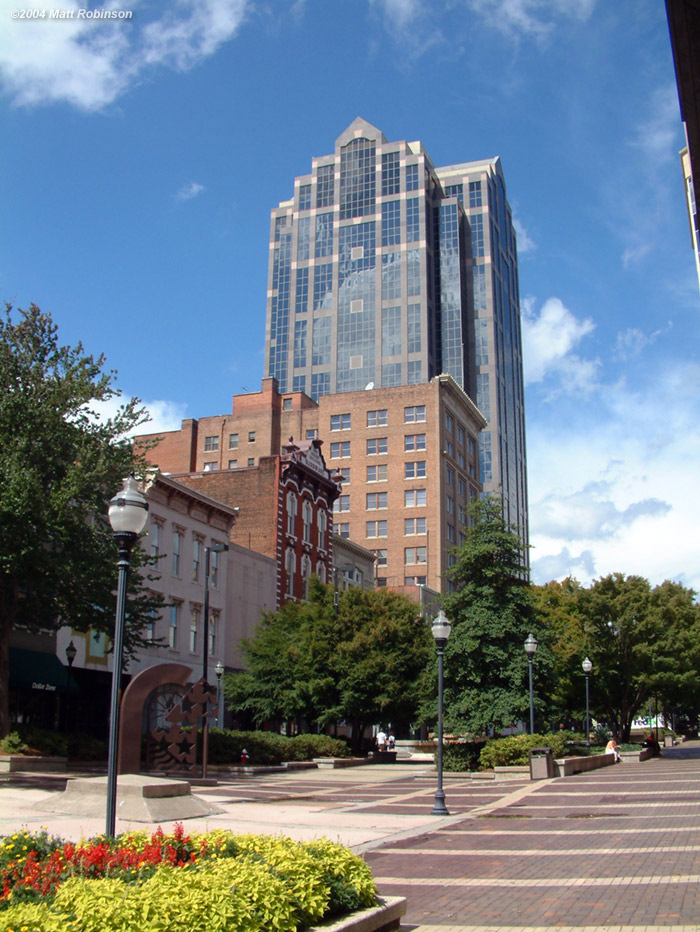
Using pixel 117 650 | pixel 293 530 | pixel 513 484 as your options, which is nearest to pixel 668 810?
pixel 117 650

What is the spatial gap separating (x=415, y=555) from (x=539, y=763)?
65942 mm

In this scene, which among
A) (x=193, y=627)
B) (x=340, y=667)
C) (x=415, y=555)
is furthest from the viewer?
(x=415, y=555)

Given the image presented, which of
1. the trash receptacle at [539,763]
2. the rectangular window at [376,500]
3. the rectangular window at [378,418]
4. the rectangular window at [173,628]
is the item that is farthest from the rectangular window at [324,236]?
the trash receptacle at [539,763]

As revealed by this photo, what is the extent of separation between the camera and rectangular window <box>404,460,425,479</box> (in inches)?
3831

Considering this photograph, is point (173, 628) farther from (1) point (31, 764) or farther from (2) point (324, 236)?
(2) point (324, 236)

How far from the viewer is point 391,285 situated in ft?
512

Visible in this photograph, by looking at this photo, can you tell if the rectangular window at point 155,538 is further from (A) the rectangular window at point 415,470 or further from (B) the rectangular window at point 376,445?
(B) the rectangular window at point 376,445

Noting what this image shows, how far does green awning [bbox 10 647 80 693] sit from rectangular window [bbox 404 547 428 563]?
6043cm

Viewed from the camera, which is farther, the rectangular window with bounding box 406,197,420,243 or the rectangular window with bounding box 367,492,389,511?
the rectangular window with bounding box 406,197,420,243

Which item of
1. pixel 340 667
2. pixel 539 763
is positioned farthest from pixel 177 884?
pixel 340 667

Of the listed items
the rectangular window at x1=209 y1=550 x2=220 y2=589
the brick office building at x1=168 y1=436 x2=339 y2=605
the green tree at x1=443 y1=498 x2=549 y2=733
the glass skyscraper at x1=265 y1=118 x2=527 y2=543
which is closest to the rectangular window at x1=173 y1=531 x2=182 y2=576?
the rectangular window at x1=209 y1=550 x2=220 y2=589

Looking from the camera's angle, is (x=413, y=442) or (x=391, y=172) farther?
(x=391, y=172)

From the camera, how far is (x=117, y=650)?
11883 millimetres

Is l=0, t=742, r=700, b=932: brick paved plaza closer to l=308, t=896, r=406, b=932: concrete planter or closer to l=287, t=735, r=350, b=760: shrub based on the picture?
l=308, t=896, r=406, b=932: concrete planter
